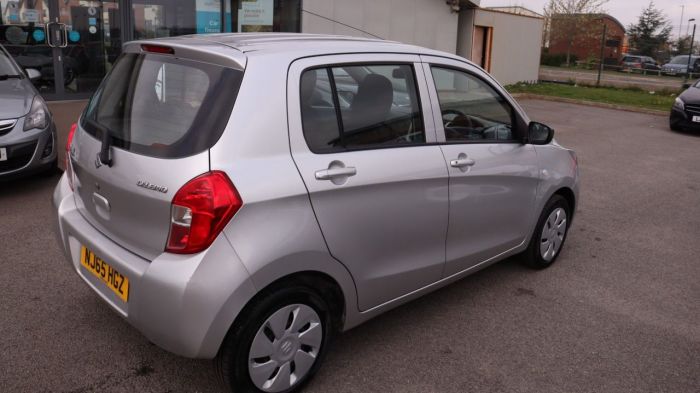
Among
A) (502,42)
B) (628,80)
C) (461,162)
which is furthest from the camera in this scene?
(628,80)

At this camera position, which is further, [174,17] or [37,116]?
[174,17]

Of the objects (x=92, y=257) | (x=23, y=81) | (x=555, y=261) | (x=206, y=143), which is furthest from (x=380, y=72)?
(x=23, y=81)

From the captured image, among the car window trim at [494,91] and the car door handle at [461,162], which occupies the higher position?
the car window trim at [494,91]

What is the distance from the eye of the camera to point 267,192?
2.63m

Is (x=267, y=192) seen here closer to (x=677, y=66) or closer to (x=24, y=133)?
(x=24, y=133)

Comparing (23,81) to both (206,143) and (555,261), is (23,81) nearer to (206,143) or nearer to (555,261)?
(206,143)

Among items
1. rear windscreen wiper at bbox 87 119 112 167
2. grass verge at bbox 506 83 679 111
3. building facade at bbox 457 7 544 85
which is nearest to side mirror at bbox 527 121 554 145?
rear windscreen wiper at bbox 87 119 112 167

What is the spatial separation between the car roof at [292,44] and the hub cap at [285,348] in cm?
119

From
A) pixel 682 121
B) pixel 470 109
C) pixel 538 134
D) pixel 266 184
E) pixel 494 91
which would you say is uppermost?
pixel 494 91

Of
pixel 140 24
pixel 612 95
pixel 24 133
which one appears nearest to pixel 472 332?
pixel 24 133

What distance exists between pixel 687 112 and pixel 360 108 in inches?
444

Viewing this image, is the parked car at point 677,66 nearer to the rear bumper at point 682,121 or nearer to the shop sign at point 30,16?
the rear bumper at point 682,121

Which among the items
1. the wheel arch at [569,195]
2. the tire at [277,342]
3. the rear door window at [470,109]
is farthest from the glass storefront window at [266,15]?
the tire at [277,342]

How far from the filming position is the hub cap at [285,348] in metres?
2.76
